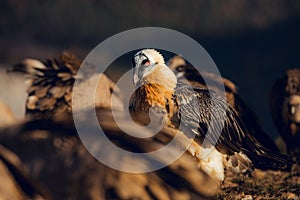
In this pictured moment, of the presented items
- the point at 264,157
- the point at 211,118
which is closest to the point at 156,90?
the point at 211,118

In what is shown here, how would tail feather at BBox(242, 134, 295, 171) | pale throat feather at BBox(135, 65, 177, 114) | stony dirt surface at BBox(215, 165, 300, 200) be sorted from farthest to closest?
1. tail feather at BBox(242, 134, 295, 171)
2. pale throat feather at BBox(135, 65, 177, 114)
3. stony dirt surface at BBox(215, 165, 300, 200)

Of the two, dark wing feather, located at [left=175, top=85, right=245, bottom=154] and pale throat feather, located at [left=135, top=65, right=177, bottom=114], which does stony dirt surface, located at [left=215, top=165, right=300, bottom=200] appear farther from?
pale throat feather, located at [left=135, top=65, right=177, bottom=114]

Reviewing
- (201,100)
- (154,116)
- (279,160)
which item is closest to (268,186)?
(279,160)

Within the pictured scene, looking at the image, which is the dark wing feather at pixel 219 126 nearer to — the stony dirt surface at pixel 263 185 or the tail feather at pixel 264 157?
the tail feather at pixel 264 157

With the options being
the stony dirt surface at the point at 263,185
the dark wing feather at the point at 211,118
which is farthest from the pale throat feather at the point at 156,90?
the stony dirt surface at the point at 263,185

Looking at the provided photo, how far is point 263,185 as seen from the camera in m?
6.46

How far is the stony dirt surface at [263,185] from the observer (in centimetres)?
589

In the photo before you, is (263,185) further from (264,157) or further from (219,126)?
(219,126)

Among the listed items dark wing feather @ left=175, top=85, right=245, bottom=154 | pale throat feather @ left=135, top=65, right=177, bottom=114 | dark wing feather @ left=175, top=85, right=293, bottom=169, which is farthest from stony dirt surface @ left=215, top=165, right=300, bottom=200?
pale throat feather @ left=135, top=65, right=177, bottom=114

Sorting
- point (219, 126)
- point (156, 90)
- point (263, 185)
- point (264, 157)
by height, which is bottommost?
point (263, 185)

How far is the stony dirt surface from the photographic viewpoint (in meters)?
5.89

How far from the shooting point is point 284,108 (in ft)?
25.7

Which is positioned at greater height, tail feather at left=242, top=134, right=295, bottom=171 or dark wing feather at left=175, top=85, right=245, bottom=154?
dark wing feather at left=175, top=85, right=245, bottom=154

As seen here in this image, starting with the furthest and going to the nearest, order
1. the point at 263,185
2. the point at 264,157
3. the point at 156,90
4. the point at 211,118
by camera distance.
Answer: the point at 264,157, the point at 263,185, the point at 211,118, the point at 156,90
